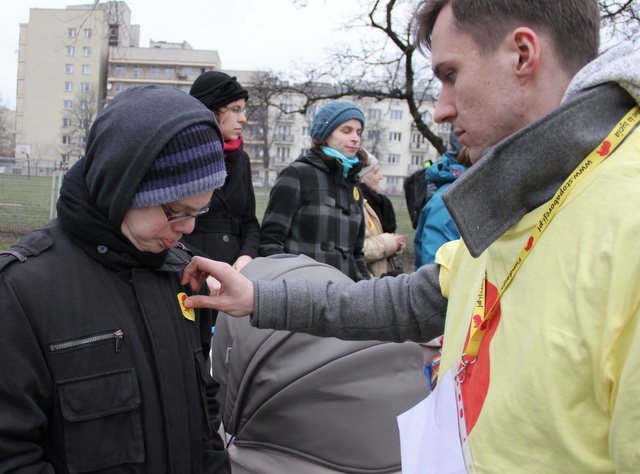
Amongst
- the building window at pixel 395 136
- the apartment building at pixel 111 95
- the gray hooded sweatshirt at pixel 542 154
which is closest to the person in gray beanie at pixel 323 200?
the gray hooded sweatshirt at pixel 542 154

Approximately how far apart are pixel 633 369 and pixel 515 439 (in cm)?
→ 28

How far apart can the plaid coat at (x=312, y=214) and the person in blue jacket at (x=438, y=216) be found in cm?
50

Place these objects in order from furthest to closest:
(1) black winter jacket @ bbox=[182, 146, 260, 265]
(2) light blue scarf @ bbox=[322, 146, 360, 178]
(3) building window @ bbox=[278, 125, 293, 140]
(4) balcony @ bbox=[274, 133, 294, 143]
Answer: (3) building window @ bbox=[278, 125, 293, 140]
(4) balcony @ bbox=[274, 133, 294, 143]
(2) light blue scarf @ bbox=[322, 146, 360, 178]
(1) black winter jacket @ bbox=[182, 146, 260, 265]

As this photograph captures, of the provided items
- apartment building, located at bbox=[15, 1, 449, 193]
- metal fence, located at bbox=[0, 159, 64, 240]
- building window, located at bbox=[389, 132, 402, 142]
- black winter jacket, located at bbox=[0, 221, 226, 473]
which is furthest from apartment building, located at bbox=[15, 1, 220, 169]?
black winter jacket, located at bbox=[0, 221, 226, 473]

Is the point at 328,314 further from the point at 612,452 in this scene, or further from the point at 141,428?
the point at 612,452

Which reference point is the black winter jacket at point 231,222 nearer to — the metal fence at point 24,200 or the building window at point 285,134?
the metal fence at point 24,200

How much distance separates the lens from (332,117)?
3.97m

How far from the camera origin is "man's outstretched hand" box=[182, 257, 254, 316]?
5.99ft

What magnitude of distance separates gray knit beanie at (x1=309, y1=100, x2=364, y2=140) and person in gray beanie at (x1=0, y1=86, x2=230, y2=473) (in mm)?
2323

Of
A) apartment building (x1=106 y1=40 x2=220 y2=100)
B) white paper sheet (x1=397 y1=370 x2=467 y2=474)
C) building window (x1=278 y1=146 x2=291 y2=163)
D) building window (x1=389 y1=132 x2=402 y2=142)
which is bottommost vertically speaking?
white paper sheet (x1=397 y1=370 x2=467 y2=474)

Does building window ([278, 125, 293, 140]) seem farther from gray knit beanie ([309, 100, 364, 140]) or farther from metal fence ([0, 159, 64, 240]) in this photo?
gray knit beanie ([309, 100, 364, 140])

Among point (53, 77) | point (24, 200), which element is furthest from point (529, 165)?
point (53, 77)

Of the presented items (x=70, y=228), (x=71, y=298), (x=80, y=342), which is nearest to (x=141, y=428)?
(x=80, y=342)

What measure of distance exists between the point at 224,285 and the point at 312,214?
6.33ft
